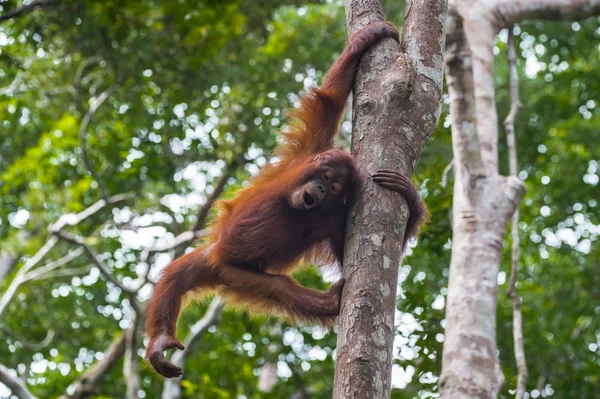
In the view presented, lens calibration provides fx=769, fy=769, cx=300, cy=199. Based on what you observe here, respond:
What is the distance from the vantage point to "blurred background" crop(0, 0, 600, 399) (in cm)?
910

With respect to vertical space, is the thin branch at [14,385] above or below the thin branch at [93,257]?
below

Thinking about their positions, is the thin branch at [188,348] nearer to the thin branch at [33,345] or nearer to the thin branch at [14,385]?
the thin branch at [14,385]

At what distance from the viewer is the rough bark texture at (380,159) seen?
2.76 metres

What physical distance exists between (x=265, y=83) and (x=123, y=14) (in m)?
2.73

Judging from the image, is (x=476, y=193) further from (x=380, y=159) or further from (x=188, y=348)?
(x=188, y=348)

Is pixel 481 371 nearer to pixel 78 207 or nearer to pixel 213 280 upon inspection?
pixel 213 280

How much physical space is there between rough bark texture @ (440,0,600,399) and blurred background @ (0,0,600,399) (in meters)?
2.19

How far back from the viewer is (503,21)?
6270mm

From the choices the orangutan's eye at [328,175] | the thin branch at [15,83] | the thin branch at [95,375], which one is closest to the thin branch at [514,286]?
the orangutan's eye at [328,175]

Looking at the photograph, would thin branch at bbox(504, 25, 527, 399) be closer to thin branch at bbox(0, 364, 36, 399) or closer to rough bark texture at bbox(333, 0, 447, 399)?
rough bark texture at bbox(333, 0, 447, 399)

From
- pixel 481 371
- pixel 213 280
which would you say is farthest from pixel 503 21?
pixel 213 280

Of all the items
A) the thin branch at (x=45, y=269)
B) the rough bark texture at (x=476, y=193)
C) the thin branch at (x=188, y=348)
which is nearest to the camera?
the rough bark texture at (x=476, y=193)

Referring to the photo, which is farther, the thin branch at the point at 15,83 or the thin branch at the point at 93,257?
A: the thin branch at the point at 15,83

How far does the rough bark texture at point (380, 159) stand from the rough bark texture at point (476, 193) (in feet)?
6.29
